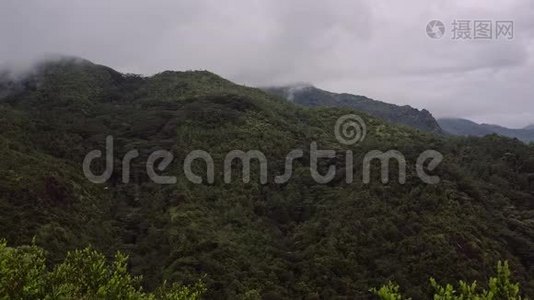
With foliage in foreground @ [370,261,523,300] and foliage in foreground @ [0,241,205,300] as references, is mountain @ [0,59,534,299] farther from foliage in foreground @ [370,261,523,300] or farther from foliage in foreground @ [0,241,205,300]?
foliage in foreground @ [370,261,523,300]

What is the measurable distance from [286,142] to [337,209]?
3682cm

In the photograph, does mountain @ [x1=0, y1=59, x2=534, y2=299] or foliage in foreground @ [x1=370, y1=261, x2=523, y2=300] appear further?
mountain @ [x1=0, y1=59, x2=534, y2=299]

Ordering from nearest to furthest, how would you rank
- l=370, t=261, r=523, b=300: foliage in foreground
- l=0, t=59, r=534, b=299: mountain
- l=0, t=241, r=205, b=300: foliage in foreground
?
1. l=370, t=261, r=523, b=300: foliage in foreground
2. l=0, t=241, r=205, b=300: foliage in foreground
3. l=0, t=59, r=534, b=299: mountain

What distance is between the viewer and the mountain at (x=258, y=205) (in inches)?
3275

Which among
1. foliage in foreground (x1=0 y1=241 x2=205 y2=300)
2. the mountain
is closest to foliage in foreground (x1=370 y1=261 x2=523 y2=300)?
foliage in foreground (x1=0 y1=241 x2=205 y2=300)

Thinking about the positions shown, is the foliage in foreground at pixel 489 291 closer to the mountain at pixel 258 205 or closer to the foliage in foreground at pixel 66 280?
the foliage in foreground at pixel 66 280

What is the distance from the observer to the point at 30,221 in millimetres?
86438

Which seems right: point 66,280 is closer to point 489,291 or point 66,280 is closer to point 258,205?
point 489,291

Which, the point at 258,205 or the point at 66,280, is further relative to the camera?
the point at 258,205

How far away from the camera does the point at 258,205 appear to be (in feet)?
356

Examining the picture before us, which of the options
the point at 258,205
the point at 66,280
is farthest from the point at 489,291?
the point at 258,205

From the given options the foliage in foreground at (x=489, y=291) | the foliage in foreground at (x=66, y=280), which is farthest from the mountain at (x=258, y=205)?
the foliage in foreground at (x=489, y=291)

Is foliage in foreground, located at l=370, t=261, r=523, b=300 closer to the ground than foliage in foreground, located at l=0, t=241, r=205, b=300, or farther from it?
farther from it

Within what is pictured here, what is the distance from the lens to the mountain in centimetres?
8319
